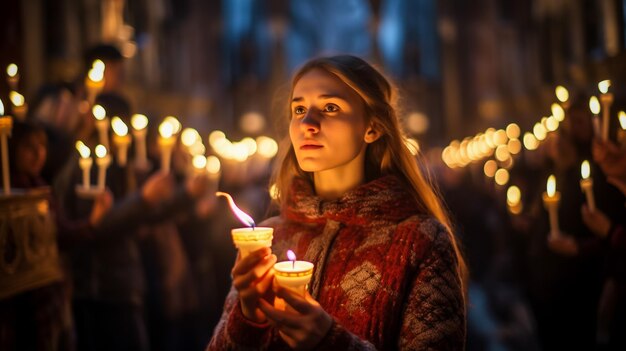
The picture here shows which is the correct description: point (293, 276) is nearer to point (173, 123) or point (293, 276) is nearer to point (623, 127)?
point (623, 127)

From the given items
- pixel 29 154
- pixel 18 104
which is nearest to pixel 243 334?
pixel 29 154

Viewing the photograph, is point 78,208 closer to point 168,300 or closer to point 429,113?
point 168,300

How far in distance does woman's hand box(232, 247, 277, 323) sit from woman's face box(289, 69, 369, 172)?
18.6 inches

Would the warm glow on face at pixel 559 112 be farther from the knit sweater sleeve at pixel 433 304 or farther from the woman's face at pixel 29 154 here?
the woman's face at pixel 29 154

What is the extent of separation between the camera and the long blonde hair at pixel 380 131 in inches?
67.9

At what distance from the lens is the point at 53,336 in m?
2.41

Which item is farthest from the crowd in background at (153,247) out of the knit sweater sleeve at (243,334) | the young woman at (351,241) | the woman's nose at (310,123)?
the knit sweater sleeve at (243,334)

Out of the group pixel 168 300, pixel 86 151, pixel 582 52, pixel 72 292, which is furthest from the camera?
pixel 582 52

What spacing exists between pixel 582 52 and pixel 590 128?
6976 millimetres

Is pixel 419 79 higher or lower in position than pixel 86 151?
higher

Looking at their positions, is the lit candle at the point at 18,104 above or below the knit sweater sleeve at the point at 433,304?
above

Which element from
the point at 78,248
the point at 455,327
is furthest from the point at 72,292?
the point at 455,327

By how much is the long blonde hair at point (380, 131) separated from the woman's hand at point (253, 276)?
24.6 inches

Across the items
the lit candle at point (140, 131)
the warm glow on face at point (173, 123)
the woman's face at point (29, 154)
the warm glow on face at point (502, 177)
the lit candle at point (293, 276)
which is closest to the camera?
the lit candle at point (293, 276)
